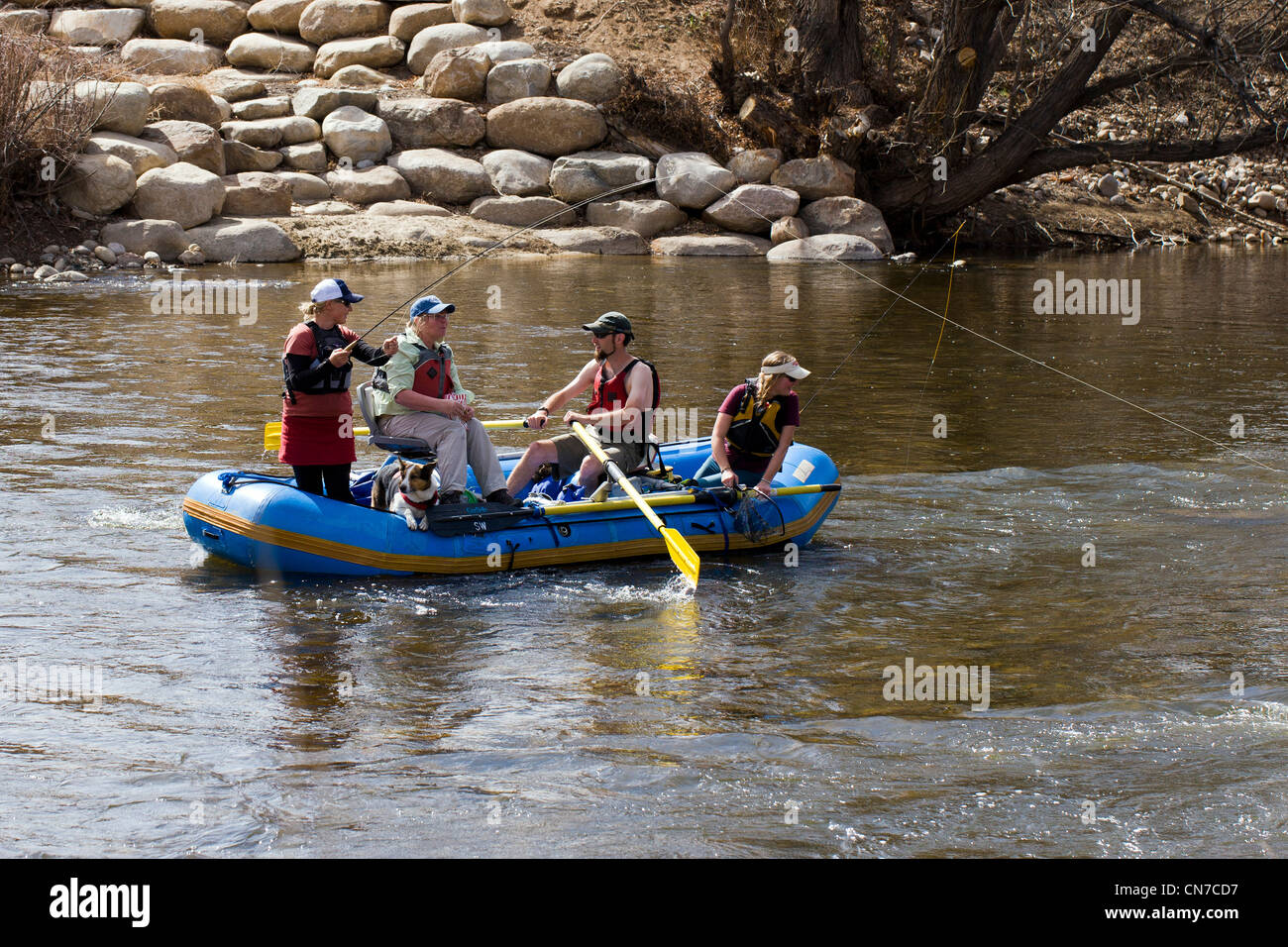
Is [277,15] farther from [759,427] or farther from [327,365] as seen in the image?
[327,365]

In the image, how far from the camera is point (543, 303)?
56.6 ft

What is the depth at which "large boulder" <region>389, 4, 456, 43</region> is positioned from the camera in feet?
87.1

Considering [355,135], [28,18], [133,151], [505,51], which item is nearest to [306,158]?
[355,135]

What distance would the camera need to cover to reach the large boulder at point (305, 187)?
22.3 meters

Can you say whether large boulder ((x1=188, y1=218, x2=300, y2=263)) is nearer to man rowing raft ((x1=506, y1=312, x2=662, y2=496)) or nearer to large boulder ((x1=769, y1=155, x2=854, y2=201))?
large boulder ((x1=769, y1=155, x2=854, y2=201))

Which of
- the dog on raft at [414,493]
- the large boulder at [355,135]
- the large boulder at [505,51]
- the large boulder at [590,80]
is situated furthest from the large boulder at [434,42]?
the dog on raft at [414,493]

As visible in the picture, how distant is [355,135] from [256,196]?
2591 mm

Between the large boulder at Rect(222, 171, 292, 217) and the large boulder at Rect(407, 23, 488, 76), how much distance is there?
211 inches

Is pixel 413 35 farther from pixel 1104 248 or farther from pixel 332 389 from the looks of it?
pixel 332 389

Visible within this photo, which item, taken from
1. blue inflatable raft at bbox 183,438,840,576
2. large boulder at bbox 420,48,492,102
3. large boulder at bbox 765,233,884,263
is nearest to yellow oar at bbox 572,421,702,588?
blue inflatable raft at bbox 183,438,840,576

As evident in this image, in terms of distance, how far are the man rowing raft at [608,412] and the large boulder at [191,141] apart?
15.3 meters
